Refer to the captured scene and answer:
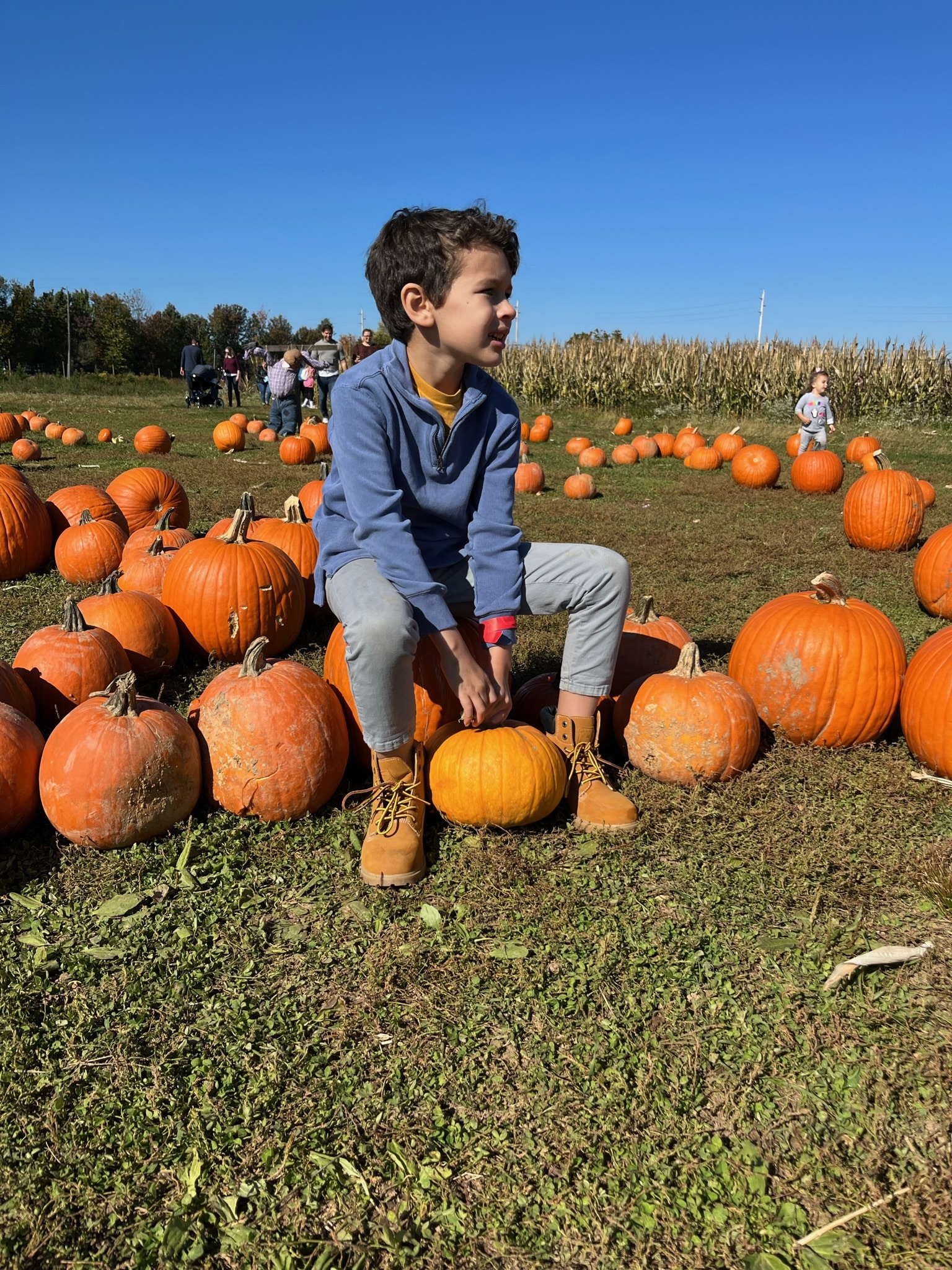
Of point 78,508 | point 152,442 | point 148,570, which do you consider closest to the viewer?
point 148,570

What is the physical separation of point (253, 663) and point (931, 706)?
2715 mm

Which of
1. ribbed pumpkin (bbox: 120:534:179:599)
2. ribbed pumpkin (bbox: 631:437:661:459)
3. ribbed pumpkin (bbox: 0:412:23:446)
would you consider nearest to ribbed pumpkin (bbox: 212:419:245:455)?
ribbed pumpkin (bbox: 0:412:23:446)

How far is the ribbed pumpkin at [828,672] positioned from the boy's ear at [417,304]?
2.05m

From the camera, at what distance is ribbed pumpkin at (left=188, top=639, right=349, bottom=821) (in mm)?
3209

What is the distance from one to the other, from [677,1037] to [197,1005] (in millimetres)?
1283

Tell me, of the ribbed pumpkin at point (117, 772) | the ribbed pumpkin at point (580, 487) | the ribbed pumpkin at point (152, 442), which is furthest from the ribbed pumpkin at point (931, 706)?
the ribbed pumpkin at point (152, 442)

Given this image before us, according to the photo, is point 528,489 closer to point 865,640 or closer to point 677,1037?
point 865,640

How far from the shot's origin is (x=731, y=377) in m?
25.6

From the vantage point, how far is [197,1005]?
240 centimetres

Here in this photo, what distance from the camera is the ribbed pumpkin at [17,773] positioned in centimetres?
307

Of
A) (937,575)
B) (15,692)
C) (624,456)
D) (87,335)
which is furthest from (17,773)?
(87,335)

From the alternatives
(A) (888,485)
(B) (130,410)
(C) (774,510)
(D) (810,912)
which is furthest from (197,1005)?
(B) (130,410)

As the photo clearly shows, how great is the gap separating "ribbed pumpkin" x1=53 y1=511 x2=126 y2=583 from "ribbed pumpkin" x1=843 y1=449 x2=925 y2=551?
6114mm

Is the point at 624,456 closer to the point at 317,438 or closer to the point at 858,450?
the point at 858,450
